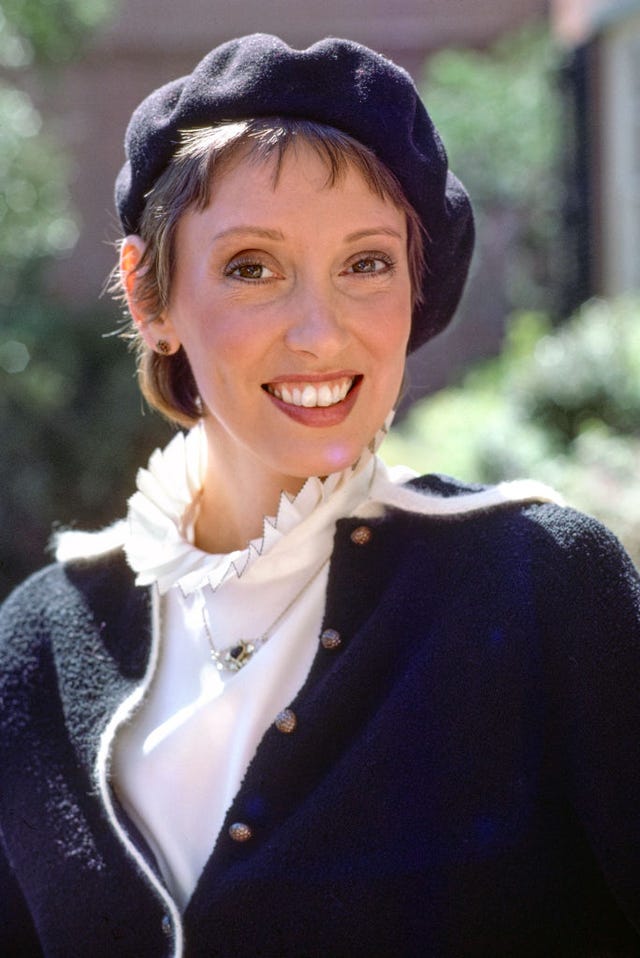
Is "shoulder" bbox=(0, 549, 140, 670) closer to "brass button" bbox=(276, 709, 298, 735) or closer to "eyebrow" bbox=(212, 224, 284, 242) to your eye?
"brass button" bbox=(276, 709, 298, 735)

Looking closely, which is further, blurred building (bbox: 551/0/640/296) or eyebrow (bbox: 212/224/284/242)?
blurred building (bbox: 551/0/640/296)

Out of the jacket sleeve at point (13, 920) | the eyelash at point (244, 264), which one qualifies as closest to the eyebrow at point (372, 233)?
the eyelash at point (244, 264)

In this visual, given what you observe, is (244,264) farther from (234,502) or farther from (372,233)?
(234,502)

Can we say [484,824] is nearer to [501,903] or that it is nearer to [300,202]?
[501,903]

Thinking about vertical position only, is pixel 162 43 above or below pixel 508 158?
above

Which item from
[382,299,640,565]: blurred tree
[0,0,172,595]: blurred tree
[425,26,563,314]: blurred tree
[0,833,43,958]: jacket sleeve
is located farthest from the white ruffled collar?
[425,26,563,314]: blurred tree

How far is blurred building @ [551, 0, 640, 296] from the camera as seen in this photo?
925cm

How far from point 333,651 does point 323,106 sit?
0.71 metres

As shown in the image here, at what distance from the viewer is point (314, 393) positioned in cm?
165

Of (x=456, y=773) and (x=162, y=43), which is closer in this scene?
(x=456, y=773)

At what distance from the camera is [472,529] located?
1715 mm

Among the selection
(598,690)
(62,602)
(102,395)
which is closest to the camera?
(598,690)

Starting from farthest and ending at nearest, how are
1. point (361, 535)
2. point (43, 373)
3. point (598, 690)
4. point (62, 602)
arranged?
point (43, 373) → point (62, 602) → point (361, 535) → point (598, 690)

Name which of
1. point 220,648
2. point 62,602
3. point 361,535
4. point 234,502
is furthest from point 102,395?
point 361,535
